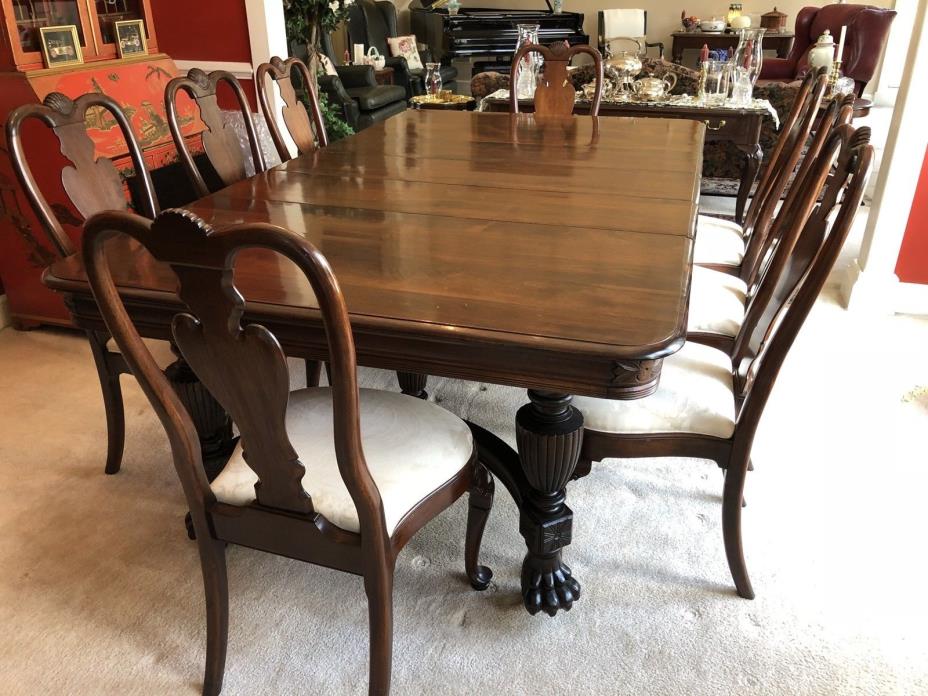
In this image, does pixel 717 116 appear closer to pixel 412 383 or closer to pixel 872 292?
pixel 872 292

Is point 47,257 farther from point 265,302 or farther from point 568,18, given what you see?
point 568,18

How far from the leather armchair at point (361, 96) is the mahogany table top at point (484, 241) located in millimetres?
3446

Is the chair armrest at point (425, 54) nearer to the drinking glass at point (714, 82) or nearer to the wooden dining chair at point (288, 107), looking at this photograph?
the drinking glass at point (714, 82)

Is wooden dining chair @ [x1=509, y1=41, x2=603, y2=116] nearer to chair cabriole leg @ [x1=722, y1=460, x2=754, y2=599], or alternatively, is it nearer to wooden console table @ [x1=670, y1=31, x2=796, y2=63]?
chair cabriole leg @ [x1=722, y1=460, x2=754, y2=599]

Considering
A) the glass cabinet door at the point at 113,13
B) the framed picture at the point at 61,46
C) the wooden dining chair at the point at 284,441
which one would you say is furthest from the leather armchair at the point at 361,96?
the wooden dining chair at the point at 284,441

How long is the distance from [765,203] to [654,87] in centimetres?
215

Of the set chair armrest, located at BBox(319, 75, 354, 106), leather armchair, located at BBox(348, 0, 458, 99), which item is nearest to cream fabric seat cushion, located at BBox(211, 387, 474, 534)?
chair armrest, located at BBox(319, 75, 354, 106)

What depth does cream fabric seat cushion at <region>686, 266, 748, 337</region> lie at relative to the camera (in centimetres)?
179

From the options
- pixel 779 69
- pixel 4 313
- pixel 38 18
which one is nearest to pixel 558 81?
pixel 38 18

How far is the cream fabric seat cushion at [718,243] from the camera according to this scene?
7.30ft

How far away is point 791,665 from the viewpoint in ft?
4.84

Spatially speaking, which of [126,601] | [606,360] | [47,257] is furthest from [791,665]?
[47,257]

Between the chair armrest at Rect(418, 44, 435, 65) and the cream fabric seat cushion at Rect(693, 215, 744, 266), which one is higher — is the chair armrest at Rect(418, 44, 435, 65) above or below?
above

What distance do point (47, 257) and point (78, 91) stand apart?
633mm
